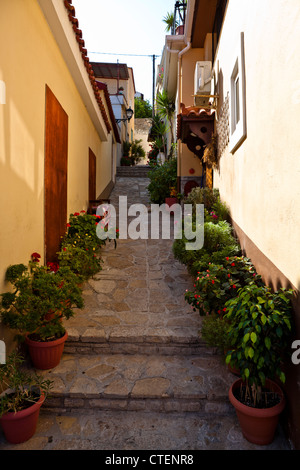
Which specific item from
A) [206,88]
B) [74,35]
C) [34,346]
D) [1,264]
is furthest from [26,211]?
[206,88]

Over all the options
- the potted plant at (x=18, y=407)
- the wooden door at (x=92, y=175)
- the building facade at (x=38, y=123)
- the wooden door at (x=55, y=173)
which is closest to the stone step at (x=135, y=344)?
the building facade at (x=38, y=123)

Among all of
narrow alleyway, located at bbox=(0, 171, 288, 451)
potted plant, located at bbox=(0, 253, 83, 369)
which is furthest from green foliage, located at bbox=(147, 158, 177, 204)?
potted plant, located at bbox=(0, 253, 83, 369)

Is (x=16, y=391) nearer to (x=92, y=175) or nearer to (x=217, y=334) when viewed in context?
(x=217, y=334)

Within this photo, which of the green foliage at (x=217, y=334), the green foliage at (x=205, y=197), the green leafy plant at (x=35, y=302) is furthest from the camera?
the green foliage at (x=205, y=197)

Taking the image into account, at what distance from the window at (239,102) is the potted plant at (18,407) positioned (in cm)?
381

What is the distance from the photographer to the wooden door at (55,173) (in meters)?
4.81

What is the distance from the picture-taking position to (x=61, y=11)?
4.56 metres

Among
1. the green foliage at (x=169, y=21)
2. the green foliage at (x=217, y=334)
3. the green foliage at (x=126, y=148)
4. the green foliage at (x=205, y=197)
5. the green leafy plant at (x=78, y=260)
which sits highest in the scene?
the green foliage at (x=169, y=21)

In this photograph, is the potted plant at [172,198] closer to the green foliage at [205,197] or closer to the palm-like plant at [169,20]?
the green foliage at [205,197]

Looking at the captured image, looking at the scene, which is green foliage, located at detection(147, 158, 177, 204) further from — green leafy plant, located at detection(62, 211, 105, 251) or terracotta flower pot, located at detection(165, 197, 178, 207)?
green leafy plant, located at detection(62, 211, 105, 251)

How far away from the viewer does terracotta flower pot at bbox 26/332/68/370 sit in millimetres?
3650

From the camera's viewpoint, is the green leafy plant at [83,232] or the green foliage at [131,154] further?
the green foliage at [131,154]

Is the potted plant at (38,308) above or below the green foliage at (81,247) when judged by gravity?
below
